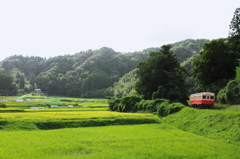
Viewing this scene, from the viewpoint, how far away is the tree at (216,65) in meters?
29.2

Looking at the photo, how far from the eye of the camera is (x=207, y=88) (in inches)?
1288

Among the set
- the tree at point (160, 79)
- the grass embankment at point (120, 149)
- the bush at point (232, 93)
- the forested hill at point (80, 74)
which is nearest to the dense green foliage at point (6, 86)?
the forested hill at point (80, 74)

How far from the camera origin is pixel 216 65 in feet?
101

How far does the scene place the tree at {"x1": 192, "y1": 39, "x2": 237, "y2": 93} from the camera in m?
29.2

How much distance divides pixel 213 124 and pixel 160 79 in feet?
67.2

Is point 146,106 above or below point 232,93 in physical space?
below

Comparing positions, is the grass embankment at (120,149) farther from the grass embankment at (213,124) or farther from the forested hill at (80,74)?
the forested hill at (80,74)

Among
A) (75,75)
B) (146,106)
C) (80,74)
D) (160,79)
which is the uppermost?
(80,74)

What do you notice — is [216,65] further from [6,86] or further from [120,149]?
[6,86]

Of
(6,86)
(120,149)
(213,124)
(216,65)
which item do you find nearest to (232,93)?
(216,65)

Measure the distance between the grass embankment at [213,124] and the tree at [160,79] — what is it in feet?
40.6

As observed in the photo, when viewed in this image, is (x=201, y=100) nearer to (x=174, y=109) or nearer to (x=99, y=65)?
(x=174, y=109)

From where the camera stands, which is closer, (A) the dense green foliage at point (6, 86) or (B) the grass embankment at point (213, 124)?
(B) the grass embankment at point (213, 124)

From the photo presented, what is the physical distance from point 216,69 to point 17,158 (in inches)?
1091
